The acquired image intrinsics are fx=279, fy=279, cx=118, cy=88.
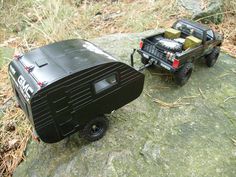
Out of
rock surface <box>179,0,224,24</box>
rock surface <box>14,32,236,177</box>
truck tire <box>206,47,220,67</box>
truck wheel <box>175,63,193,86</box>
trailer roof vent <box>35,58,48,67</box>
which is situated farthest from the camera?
rock surface <box>179,0,224,24</box>

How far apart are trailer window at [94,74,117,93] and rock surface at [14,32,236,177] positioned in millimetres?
727

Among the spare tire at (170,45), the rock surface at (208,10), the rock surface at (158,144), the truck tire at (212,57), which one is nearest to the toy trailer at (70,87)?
the rock surface at (158,144)

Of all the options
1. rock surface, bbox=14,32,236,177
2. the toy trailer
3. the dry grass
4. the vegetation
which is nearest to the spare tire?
rock surface, bbox=14,32,236,177

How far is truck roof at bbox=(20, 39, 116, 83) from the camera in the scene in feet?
10.1

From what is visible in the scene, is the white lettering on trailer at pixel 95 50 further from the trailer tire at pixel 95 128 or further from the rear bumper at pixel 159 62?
the rear bumper at pixel 159 62

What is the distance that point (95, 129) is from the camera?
3.71m

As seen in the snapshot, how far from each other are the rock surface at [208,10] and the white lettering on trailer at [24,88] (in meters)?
4.77

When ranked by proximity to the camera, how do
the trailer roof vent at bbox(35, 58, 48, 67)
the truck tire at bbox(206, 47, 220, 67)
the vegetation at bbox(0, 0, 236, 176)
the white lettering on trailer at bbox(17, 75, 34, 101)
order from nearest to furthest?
the white lettering on trailer at bbox(17, 75, 34, 101) < the trailer roof vent at bbox(35, 58, 48, 67) < the truck tire at bbox(206, 47, 220, 67) < the vegetation at bbox(0, 0, 236, 176)

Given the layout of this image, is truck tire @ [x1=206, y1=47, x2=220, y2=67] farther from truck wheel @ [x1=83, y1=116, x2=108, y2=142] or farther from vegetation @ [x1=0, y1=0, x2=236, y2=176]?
→ truck wheel @ [x1=83, y1=116, x2=108, y2=142]

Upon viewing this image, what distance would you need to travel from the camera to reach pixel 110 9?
7.59 meters

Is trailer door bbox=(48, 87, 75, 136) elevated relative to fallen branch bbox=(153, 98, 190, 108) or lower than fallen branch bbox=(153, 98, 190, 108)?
elevated

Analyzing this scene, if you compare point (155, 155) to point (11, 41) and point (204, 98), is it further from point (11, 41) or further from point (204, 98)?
point (11, 41)

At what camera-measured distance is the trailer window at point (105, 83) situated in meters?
3.38

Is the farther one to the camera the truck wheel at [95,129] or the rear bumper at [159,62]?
the rear bumper at [159,62]
